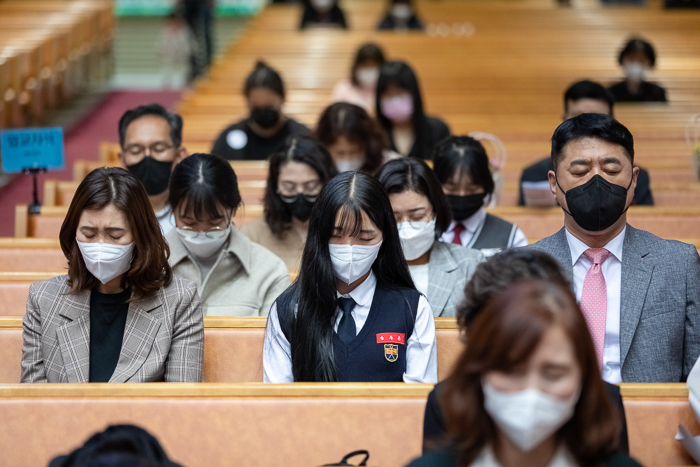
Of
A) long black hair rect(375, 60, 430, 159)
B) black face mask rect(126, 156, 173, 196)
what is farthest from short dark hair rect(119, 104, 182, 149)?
long black hair rect(375, 60, 430, 159)

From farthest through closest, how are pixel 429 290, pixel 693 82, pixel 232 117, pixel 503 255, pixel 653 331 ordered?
pixel 693 82 → pixel 232 117 → pixel 429 290 → pixel 653 331 → pixel 503 255

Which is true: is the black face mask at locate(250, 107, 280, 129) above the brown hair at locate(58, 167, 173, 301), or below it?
above

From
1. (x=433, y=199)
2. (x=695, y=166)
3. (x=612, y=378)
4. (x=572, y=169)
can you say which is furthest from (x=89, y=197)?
(x=695, y=166)

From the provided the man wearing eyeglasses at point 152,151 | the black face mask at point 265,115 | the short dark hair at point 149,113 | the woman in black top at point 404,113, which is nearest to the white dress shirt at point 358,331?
the man wearing eyeglasses at point 152,151

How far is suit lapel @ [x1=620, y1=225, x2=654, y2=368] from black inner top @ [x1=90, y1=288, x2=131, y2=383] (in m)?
1.40

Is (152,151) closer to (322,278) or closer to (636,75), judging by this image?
(322,278)

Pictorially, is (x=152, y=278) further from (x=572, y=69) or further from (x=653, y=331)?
(x=572, y=69)

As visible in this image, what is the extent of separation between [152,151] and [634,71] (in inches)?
144

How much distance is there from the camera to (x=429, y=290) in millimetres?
2639

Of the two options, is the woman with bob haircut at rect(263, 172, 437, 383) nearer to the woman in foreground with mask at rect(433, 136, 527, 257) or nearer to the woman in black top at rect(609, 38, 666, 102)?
the woman in foreground with mask at rect(433, 136, 527, 257)

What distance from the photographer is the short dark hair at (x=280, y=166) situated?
313cm

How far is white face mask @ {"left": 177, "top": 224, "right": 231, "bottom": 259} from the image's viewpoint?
264 centimetres

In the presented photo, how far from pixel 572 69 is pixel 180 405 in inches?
234

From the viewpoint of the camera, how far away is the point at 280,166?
124 inches
